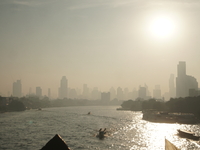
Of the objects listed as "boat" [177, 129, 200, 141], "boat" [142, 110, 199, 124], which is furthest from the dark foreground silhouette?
"boat" [142, 110, 199, 124]

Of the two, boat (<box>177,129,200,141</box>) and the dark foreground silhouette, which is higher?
the dark foreground silhouette

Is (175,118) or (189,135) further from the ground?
(189,135)

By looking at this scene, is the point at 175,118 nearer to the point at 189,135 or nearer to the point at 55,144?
→ the point at 189,135

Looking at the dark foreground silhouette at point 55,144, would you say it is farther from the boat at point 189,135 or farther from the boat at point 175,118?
the boat at point 175,118

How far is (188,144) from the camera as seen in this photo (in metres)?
47.6

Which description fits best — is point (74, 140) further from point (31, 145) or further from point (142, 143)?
point (142, 143)

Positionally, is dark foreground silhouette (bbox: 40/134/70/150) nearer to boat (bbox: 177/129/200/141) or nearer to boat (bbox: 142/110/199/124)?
boat (bbox: 177/129/200/141)

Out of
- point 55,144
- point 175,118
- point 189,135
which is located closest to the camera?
point 55,144

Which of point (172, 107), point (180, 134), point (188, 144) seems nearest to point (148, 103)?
point (172, 107)

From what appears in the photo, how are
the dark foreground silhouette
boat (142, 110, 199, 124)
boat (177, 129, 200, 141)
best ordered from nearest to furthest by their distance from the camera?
the dark foreground silhouette, boat (177, 129, 200, 141), boat (142, 110, 199, 124)

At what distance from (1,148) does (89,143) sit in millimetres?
18628

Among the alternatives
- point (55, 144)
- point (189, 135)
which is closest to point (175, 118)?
point (189, 135)

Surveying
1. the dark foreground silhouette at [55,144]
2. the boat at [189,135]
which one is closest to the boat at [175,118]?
the boat at [189,135]

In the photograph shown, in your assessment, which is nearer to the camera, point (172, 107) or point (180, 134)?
point (180, 134)
